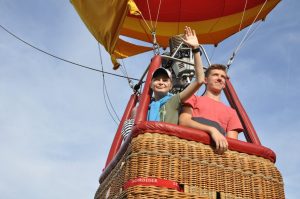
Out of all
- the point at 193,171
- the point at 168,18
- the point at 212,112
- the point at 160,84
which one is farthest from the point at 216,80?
the point at 168,18

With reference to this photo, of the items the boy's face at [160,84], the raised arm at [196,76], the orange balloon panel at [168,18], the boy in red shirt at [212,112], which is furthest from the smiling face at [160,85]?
the orange balloon panel at [168,18]

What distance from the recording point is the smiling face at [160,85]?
278cm

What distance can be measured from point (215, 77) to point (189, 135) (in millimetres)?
765

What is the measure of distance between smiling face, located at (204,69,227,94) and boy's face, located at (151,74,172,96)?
289 millimetres

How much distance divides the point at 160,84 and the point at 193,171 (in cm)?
96

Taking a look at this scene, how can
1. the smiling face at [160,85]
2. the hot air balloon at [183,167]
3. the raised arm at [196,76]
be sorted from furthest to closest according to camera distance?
the smiling face at [160,85] < the raised arm at [196,76] < the hot air balloon at [183,167]

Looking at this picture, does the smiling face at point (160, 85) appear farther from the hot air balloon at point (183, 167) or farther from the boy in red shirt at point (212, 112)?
the boy in red shirt at point (212, 112)

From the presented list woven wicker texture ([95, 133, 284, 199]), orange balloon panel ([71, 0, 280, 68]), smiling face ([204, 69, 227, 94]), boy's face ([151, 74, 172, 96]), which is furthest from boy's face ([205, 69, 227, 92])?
orange balloon panel ([71, 0, 280, 68])

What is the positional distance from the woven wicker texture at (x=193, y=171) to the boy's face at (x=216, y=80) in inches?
26.0

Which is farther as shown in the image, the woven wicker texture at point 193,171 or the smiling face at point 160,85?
the smiling face at point 160,85

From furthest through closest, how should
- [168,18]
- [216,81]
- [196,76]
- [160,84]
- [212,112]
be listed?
1. [168,18]
2. [160,84]
3. [216,81]
4. [212,112]
5. [196,76]

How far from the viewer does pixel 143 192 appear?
1824 mm

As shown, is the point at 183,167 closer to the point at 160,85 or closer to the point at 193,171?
the point at 193,171

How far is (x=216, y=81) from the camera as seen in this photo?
8.73 ft
